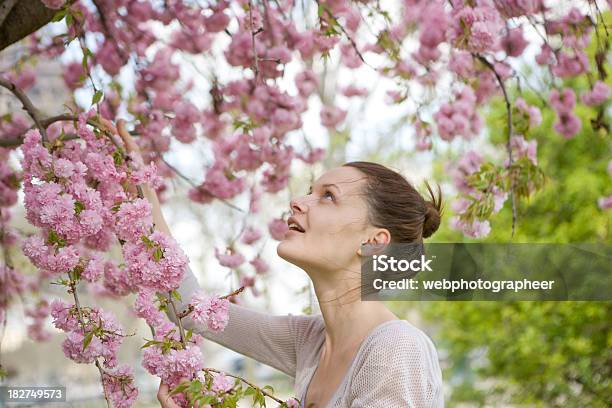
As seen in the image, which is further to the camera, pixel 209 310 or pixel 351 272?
pixel 351 272

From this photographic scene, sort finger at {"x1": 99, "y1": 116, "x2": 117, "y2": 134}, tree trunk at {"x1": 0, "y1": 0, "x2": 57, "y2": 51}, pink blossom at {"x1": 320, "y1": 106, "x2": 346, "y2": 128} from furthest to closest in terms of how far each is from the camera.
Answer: pink blossom at {"x1": 320, "y1": 106, "x2": 346, "y2": 128}, tree trunk at {"x1": 0, "y1": 0, "x2": 57, "y2": 51}, finger at {"x1": 99, "y1": 116, "x2": 117, "y2": 134}

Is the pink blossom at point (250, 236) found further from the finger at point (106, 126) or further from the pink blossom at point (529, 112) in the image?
the finger at point (106, 126)

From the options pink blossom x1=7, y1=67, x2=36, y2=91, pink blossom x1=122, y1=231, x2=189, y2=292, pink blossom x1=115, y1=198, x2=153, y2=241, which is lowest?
pink blossom x1=122, y1=231, x2=189, y2=292

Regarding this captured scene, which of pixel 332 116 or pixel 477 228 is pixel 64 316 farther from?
pixel 332 116

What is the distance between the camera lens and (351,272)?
1.59m

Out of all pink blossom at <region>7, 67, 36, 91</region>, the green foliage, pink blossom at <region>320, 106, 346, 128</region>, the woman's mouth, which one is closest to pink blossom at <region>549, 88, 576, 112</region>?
pink blossom at <region>320, 106, 346, 128</region>

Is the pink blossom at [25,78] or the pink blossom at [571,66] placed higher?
the pink blossom at [25,78]

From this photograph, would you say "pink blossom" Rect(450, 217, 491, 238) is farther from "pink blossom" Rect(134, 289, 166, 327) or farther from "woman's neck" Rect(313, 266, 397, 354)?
"pink blossom" Rect(134, 289, 166, 327)

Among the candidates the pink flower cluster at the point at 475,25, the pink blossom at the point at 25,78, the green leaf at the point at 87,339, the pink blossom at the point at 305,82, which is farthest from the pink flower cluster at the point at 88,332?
the pink blossom at the point at 25,78

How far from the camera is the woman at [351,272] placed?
1.43 m

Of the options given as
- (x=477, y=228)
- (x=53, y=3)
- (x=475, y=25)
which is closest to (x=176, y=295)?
(x=53, y=3)

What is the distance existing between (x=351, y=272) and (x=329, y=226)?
0.10 meters

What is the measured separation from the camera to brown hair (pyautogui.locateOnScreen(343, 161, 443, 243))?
5.26 ft

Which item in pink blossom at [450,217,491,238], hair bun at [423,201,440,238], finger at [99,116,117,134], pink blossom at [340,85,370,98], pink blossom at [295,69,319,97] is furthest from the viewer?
pink blossom at [340,85,370,98]
